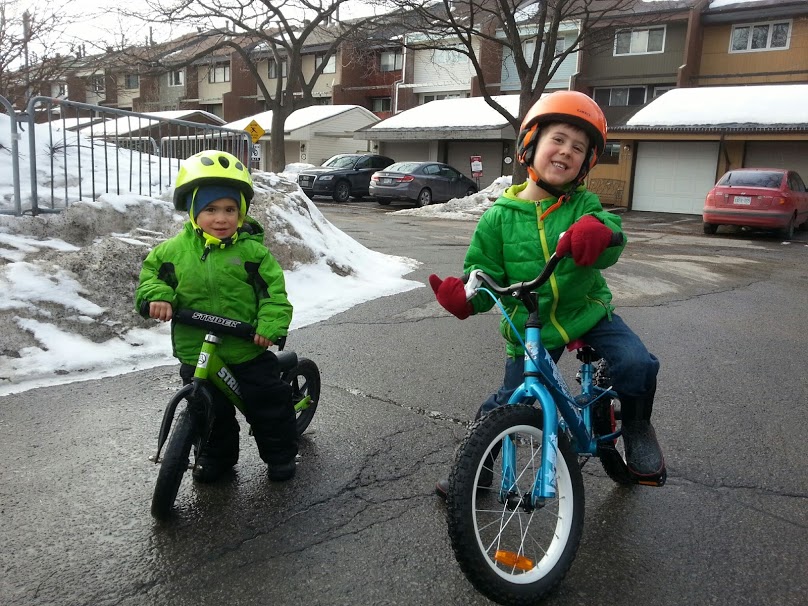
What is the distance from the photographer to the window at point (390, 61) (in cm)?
4386

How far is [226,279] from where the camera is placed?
122 inches

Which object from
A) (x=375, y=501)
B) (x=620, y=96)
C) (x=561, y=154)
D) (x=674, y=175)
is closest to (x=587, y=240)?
(x=561, y=154)

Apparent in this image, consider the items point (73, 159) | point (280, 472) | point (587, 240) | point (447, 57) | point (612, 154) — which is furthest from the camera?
point (447, 57)

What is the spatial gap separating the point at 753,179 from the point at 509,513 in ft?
53.7

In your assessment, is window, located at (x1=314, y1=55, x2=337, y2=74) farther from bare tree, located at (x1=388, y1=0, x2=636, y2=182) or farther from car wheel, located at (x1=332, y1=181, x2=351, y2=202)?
car wheel, located at (x1=332, y1=181, x2=351, y2=202)

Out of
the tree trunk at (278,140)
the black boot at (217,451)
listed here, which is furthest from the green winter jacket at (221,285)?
the tree trunk at (278,140)

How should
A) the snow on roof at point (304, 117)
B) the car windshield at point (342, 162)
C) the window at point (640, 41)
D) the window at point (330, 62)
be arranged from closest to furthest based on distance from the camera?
the car windshield at point (342, 162) → the window at point (640, 41) → the snow on roof at point (304, 117) → the window at point (330, 62)

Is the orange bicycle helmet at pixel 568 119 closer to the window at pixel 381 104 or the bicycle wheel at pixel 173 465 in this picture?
the bicycle wheel at pixel 173 465

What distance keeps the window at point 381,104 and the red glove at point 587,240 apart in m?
44.4

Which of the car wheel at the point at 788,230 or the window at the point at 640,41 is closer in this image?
the car wheel at the point at 788,230

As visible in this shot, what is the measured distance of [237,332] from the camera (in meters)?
3.03

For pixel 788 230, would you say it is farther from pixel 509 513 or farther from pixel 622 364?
pixel 509 513

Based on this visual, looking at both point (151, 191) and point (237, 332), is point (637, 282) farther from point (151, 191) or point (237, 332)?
point (237, 332)

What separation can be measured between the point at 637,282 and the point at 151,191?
6.11 metres
